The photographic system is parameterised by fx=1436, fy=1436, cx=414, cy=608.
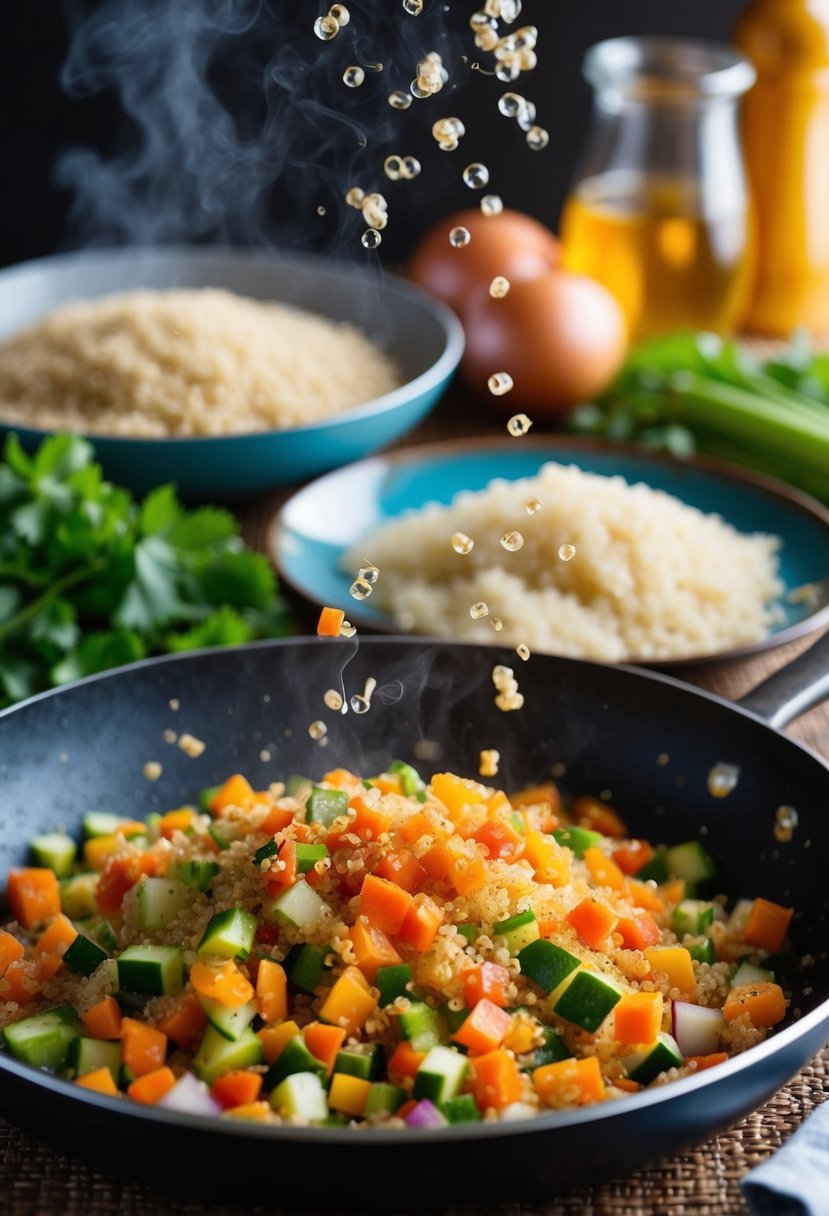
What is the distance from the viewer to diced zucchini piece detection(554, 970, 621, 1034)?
53.1 inches

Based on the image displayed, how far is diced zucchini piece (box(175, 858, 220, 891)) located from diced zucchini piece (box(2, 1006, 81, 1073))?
0.19m

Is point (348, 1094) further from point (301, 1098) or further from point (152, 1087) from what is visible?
point (152, 1087)

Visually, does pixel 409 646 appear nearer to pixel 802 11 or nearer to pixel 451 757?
pixel 451 757

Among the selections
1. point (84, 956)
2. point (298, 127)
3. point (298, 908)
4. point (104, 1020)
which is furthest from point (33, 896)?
point (298, 127)

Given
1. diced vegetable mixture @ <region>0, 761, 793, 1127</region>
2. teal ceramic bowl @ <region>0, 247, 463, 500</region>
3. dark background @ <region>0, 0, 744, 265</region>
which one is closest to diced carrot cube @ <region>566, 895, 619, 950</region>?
diced vegetable mixture @ <region>0, 761, 793, 1127</region>

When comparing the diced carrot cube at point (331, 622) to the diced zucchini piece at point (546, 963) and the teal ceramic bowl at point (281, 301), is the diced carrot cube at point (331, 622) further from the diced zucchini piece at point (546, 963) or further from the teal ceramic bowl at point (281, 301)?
the teal ceramic bowl at point (281, 301)

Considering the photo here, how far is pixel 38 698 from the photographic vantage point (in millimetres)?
1730

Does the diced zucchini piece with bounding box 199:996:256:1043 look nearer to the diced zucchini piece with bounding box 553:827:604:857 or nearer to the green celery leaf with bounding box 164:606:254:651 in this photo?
the diced zucchini piece with bounding box 553:827:604:857

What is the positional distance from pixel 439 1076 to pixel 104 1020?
349 mm

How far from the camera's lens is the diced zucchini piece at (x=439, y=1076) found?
1.26 m

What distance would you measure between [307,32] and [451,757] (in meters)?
3.12

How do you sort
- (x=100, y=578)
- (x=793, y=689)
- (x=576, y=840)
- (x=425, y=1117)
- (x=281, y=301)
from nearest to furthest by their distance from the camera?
(x=425, y=1117), (x=576, y=840), (x=793, y=689), (x=100, y=578), (x=281, y=301)

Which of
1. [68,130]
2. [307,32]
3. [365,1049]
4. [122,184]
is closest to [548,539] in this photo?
[365,1049]

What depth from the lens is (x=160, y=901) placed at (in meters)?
1.51
